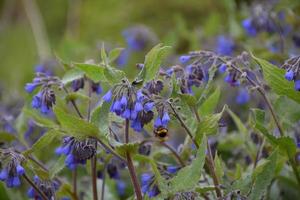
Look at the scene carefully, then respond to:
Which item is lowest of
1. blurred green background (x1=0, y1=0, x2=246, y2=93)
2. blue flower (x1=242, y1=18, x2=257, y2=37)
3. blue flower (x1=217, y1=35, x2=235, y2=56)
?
blue flower (x1=242, y1=18, x2=257, y2=37)

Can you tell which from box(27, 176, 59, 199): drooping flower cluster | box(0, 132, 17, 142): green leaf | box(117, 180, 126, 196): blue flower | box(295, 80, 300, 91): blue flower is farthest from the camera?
box(117, 180, 126, 196): blue flower

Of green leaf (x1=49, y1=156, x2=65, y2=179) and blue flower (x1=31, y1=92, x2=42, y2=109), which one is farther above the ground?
blue flower (x1=31, y1=92, x2=42, y2=109)

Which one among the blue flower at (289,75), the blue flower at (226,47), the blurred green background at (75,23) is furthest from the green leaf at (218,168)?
the blurred green background at (75,23)

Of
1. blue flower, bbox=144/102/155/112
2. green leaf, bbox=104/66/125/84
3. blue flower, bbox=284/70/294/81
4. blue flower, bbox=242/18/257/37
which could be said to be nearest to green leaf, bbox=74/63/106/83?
green leaf, bbox=104/66/125/84

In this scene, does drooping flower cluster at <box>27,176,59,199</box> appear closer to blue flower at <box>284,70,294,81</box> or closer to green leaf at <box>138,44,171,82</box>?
green leaf at <box>138,44,171,82</box>

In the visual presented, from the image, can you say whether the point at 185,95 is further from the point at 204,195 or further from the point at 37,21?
the point at 37,21

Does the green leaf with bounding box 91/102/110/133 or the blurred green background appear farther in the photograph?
the blurred green background

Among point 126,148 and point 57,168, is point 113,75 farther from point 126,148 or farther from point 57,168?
point 57,168
